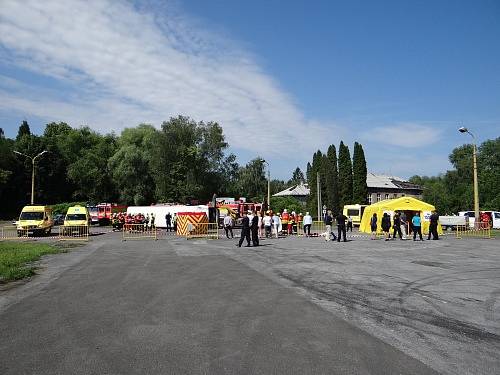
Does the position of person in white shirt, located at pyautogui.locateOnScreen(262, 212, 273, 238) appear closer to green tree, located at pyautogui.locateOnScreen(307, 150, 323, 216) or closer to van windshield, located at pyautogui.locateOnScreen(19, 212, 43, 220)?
van windshield, located at pyautogui.locateOnScreen(19, 212, 43, 220)

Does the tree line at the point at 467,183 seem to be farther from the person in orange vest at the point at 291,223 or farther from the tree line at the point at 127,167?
the person in orange vest at the point at 291,223

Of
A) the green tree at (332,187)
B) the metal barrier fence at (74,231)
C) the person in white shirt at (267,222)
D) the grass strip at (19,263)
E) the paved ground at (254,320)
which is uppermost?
the green tree at (332,187)

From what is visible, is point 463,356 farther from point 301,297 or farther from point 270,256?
point 270,256

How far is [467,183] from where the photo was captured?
292ft

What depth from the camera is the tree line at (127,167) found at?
64625 millimetres

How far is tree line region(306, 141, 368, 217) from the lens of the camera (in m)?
76.8

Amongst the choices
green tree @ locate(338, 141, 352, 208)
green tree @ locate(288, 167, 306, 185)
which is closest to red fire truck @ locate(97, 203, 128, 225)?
green tree @ locate(338, 141, 352, 208)

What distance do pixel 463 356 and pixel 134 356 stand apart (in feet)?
13.4

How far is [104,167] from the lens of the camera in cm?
7719

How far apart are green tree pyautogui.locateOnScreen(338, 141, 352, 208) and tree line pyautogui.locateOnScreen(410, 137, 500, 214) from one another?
40.7ft

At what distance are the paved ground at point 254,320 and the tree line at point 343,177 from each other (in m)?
62.8

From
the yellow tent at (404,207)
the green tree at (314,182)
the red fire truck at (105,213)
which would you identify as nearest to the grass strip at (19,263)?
the yellow tent at (404,207)

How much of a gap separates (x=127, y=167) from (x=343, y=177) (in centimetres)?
3432

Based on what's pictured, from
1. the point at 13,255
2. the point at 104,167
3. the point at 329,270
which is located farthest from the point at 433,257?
the point at 104,167
